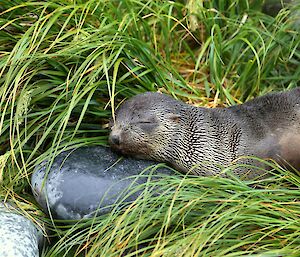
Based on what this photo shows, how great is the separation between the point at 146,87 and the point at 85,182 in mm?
734

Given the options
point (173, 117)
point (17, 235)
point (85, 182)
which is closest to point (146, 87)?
point (173, 117)

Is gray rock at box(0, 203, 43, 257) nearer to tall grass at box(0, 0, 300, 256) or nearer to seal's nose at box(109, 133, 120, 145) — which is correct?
tall grass at box(0, 0, 300, 256)

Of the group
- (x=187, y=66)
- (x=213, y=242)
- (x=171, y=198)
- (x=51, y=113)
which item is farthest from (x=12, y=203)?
(x=187, y=66)

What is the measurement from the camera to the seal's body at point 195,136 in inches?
151

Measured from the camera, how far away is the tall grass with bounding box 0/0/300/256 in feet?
10.9

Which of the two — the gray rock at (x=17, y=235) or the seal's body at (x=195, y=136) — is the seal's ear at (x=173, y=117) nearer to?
the seal's body at (x=195, y=136)

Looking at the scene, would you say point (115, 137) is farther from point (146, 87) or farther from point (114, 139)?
point (146, 87)

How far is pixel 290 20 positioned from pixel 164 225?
6.09ft

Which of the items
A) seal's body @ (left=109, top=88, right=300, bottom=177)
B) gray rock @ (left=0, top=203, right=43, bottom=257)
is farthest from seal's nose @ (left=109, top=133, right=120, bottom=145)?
gray rock @ (left=0, top=203, right=43, bottom=257)

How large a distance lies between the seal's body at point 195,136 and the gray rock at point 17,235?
1.88 feet

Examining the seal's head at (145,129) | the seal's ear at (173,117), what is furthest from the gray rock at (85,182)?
the seal's ear at (173,117)

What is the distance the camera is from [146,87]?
4.18 metres

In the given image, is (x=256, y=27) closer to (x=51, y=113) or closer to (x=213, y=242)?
(x=51, y=113)

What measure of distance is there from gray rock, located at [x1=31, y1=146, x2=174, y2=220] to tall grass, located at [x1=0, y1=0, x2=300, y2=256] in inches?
2.9
